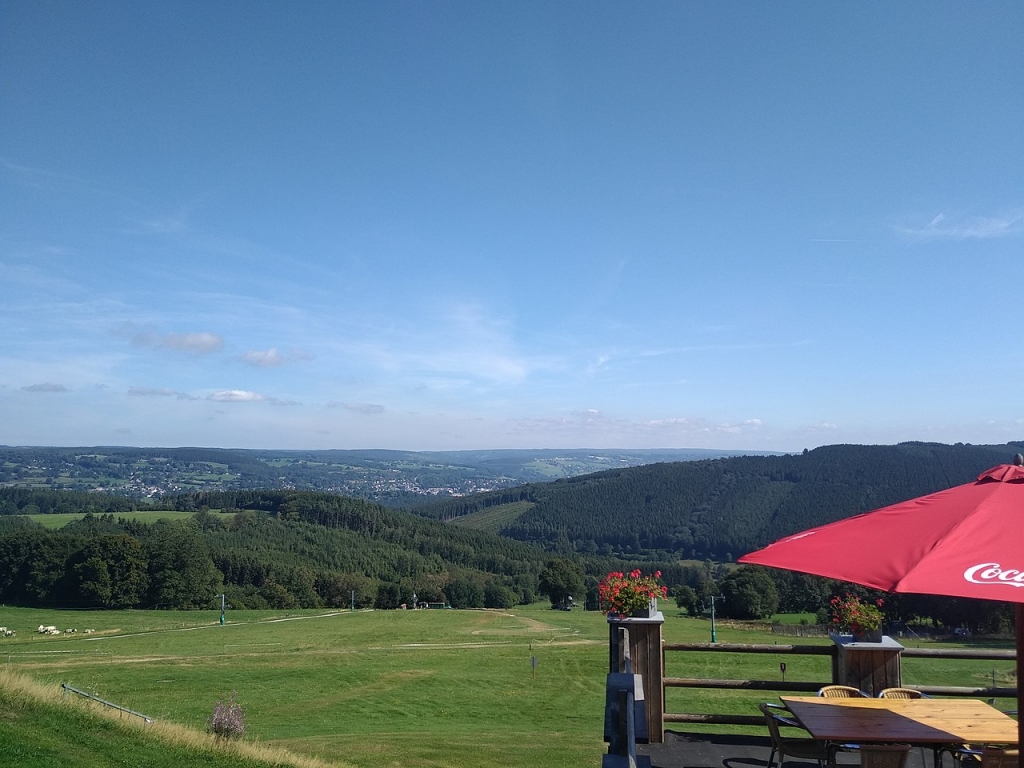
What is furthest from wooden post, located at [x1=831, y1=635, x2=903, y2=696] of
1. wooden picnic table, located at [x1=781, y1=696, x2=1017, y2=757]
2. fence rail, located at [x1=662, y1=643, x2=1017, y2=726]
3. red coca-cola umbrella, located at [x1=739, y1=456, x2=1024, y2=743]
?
red coca-cola umbrella, located at [x1=739, y1=456, x2=1024, y2=743]

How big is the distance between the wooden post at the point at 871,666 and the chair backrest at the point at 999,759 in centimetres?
160

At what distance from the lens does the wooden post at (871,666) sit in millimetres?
5895

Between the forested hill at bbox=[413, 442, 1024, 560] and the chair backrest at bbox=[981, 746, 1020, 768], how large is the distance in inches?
4379

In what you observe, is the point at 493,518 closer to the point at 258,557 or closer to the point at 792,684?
the point at 258,557

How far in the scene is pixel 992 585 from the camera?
2.72 metres

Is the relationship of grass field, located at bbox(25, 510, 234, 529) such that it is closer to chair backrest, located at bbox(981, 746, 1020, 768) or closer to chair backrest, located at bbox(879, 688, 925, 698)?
chair backrest, located at bbox(879, 688, 925, 698)

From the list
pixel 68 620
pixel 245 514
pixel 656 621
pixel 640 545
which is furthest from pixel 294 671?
pixel 640 545

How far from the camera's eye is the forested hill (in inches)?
4751

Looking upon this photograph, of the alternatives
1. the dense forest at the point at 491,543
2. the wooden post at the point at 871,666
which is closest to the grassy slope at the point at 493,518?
the dense forest at the point at 491,543

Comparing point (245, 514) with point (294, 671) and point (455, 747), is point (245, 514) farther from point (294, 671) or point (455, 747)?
point (455, 747)

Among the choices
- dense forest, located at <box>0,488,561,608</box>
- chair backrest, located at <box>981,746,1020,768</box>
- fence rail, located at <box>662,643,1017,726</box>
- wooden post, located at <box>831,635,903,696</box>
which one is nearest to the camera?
chair backrest, located at <box>981,746,1020,768</box>

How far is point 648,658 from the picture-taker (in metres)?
6.22

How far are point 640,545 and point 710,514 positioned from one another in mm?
19909

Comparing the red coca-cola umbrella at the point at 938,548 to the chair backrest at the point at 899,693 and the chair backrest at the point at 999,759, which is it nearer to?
the chair backrest at the point at 999,759
